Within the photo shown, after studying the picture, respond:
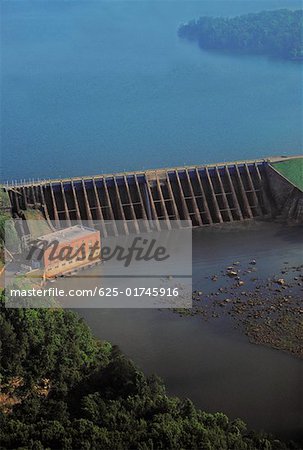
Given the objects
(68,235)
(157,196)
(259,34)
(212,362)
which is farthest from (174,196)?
(259,34)

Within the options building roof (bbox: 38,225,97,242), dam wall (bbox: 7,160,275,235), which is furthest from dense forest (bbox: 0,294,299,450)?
dam wall (bbox: 7,160,275,235)

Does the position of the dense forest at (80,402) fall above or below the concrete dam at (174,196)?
below

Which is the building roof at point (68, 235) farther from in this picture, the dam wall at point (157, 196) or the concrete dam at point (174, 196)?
the dam wall at point (157, 196)

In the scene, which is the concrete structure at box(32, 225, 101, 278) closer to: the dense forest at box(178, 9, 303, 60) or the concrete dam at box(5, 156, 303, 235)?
the concrete dam at box(5, 156, 303, 235)

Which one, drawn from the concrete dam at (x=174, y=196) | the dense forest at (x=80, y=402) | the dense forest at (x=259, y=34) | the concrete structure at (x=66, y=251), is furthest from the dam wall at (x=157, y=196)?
the dense forest at (x=259, y=34)

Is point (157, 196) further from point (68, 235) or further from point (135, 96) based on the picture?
point (135, 96)

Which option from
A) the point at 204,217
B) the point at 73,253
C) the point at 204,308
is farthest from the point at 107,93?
the point at 204,308

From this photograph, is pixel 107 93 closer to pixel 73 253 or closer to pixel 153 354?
pixel 73 253

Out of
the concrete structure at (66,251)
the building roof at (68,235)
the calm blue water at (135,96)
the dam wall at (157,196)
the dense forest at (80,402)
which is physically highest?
the calm blue water at (135,96)

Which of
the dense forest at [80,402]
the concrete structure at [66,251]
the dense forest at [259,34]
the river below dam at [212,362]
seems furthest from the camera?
Answer: the dense forest at [259,34]
